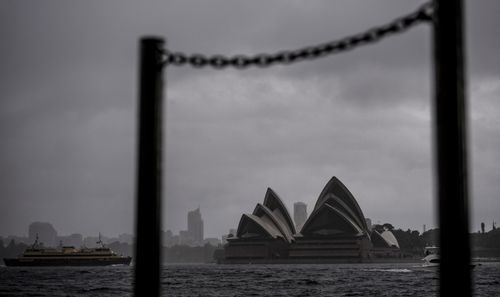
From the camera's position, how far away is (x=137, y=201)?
5215 mm

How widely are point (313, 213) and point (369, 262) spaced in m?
22.5

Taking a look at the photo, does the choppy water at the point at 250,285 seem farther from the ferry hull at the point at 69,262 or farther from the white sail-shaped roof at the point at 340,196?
the ferry hull at the point at 69,262

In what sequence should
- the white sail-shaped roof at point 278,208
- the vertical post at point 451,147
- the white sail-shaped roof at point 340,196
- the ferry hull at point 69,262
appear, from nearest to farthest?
the vertical post at point 451,147
the white sail-shaped roof at point 340,196
the white sail-shaped roof at point 278,208
the ferry hull at point 69,262

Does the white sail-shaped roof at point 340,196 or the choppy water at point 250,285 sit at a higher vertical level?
the white sail-shaped roof at point 340,196

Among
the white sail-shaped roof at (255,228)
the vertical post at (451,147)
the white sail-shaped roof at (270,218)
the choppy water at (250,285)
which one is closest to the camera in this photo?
the vertical post at (451,147)

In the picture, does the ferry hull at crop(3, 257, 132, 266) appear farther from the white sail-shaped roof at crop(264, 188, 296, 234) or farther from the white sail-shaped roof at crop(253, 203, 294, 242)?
the white sail-shaped roof at crop(264, 188, 296, 234)

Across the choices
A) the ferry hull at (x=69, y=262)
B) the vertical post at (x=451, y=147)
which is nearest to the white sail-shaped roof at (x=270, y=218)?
the ferry hull at (x=69, y=262)

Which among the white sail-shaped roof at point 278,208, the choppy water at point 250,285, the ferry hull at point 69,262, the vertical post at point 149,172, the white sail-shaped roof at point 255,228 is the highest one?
the white sail-shaped roof at point 278,208

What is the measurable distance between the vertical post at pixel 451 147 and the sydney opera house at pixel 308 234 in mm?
102438

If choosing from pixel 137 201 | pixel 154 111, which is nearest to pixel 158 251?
pixel 137 201

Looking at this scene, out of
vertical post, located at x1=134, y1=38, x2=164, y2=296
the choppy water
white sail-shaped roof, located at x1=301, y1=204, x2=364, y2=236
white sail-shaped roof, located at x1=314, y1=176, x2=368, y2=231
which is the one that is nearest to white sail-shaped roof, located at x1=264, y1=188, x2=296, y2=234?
white sail-shaped roof, located at x1=301, y1=204, x2=364, y2=236

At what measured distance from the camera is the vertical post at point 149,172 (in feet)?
16.8

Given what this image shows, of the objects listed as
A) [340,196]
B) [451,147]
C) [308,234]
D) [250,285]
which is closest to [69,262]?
[308,234]

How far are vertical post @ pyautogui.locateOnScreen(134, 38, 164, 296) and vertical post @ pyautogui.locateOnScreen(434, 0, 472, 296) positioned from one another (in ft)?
6.32
